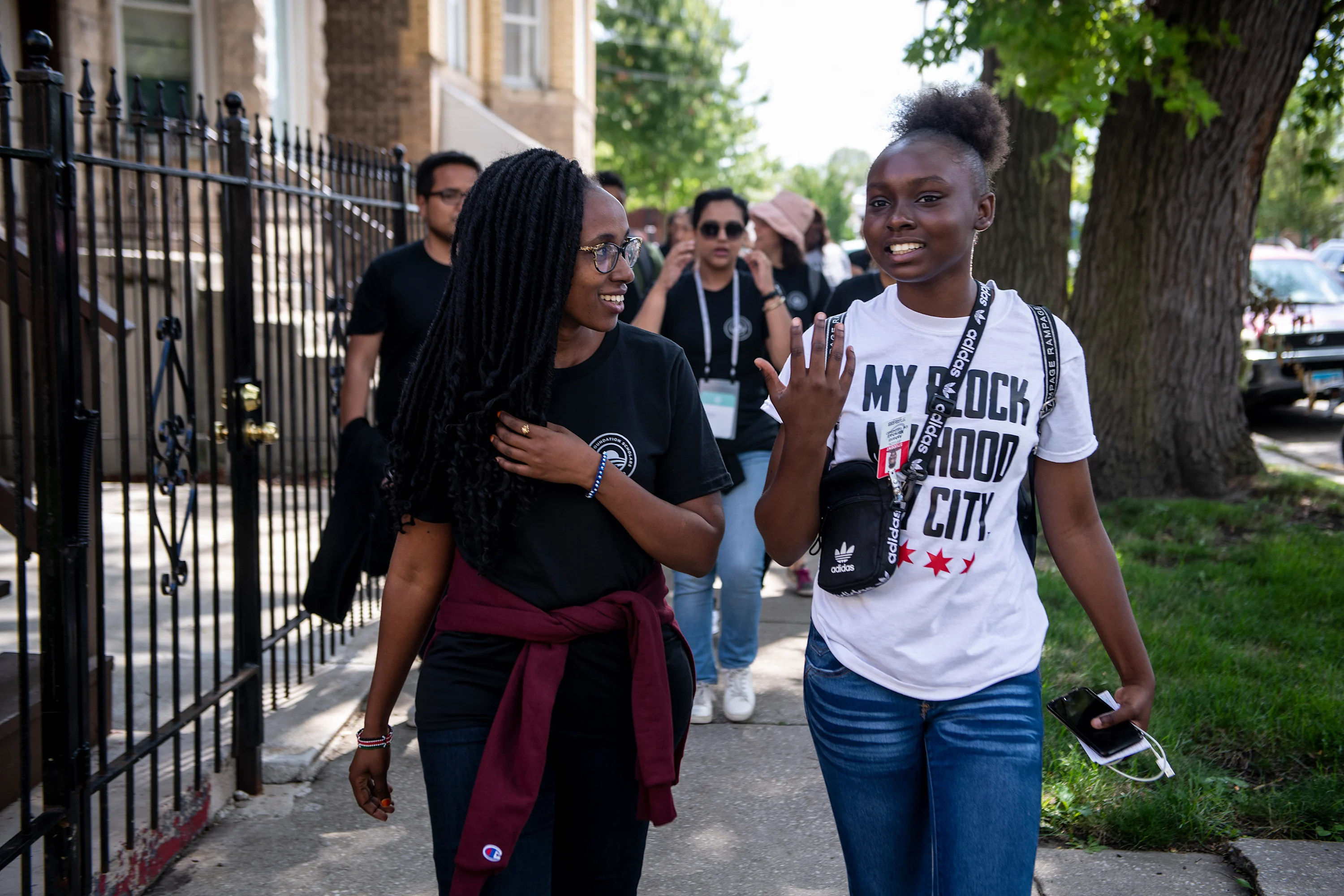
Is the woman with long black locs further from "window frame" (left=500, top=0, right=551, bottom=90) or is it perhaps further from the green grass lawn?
"window frame" (left=500, top=0, right=551, bottom=90)

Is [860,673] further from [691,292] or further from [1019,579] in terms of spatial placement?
[691,292]

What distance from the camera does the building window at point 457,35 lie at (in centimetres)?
1883

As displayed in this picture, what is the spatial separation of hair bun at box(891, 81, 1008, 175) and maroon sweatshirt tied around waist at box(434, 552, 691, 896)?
1.14 metres

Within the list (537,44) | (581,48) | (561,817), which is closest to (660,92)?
(581,48)

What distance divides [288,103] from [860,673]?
13.0 m

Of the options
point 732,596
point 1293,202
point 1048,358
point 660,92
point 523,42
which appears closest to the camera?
point 1048,358

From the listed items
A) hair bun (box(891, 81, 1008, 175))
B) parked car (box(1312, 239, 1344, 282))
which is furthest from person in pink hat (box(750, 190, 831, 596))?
parked car (box(1312, 239, 1344, 282))

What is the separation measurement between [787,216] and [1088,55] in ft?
10.3

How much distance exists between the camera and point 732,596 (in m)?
5.13

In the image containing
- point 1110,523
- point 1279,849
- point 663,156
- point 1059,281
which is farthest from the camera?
point 663,156

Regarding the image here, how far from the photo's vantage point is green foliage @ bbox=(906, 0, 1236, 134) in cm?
777

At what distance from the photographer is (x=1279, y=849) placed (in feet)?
12.5

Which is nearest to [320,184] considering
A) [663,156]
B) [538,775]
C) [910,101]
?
[910,101]

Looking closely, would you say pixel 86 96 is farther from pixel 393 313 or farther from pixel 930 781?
pixel 930 781
